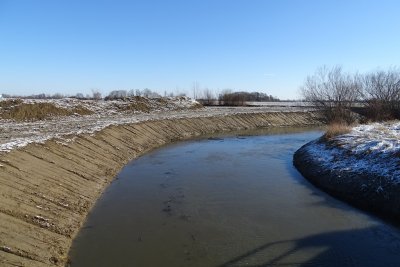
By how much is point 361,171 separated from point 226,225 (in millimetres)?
6964

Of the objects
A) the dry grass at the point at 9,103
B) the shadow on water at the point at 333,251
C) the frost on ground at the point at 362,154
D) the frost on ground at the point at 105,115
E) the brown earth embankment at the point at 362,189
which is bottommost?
the shadow on water at the point at 333,251

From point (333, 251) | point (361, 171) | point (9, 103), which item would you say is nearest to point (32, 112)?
point (9, 103)

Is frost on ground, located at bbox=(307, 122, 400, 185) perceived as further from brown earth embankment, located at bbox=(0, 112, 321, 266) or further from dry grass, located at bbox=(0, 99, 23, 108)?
dry grass, located at bbox=(0, 99, 23, 108)

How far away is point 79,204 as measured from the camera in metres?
14.3

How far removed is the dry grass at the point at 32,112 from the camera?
34281 millimetres

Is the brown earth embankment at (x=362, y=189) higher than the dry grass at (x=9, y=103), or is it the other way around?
the dry grass at (x=9, y=103)

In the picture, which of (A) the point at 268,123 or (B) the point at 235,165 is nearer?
(B) the point at 235,165

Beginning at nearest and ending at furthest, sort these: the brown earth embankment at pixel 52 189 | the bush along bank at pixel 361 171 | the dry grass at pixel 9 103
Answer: the brown earth embankment at pixel 52 189
the bush along bank at pixel 361 171
the dry grass at pixel 9 103

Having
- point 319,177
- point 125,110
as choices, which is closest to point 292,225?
point 319,177

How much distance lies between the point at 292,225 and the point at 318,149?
1212 cm

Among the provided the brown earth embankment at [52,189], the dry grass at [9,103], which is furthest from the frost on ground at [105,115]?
the brown earth embankment at [52,189]

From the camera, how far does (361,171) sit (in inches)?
655

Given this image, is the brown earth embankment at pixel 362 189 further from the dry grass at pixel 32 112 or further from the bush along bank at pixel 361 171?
the dry grass at pixel 32 112

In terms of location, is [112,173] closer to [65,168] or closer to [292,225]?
[65,168]
